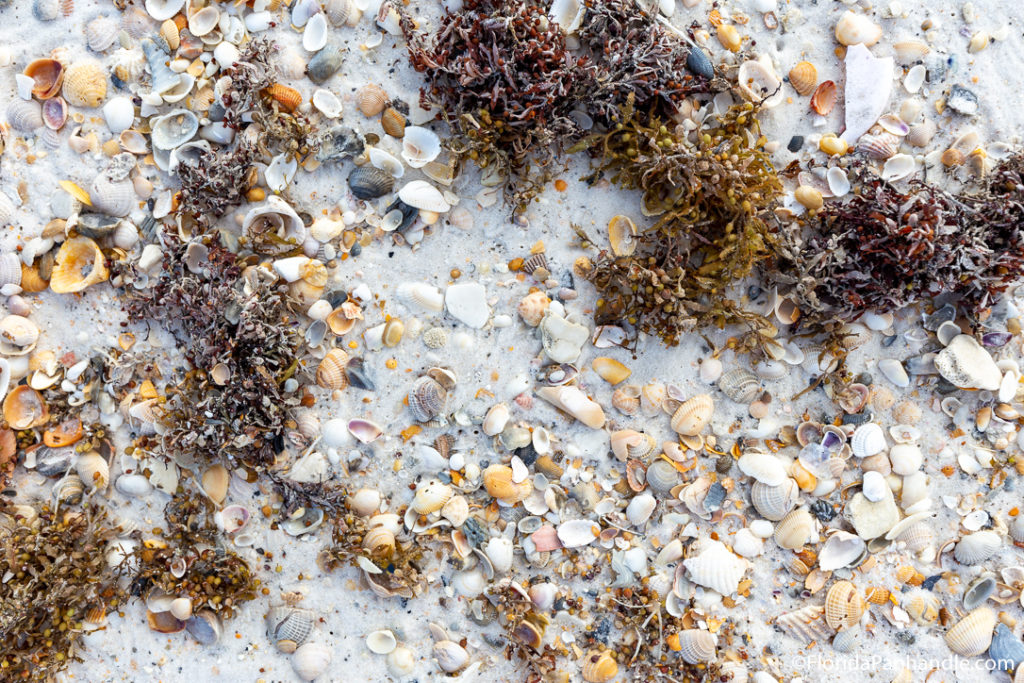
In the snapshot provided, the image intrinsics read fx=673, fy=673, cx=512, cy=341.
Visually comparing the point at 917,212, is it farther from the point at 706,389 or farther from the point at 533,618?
the point at 533,618

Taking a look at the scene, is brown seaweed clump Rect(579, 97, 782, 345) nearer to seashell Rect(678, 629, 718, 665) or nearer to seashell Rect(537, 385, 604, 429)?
seashell Rect(537, 385, 604, 429)

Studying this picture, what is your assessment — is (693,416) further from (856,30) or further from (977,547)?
(856,30)

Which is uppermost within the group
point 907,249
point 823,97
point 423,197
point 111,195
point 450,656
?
point 823,97

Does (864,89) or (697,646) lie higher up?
(864,89)

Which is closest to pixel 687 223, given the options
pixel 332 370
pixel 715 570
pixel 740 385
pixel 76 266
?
pixel 740 385

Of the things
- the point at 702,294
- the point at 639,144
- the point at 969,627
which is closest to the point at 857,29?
the point at 639,144

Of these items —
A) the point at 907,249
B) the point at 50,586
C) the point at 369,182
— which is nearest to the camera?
the point at 907,249

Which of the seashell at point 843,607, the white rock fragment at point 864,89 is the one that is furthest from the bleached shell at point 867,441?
the white rock fragment at point 864,89
